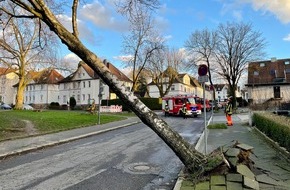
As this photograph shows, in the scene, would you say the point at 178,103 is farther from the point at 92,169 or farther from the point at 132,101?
the point at 132,101

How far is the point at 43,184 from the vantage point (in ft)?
20.4

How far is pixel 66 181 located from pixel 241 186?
3682mm

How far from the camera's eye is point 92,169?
24.9 feet

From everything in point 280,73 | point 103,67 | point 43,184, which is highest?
point 280,73

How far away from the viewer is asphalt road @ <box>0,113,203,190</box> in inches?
245

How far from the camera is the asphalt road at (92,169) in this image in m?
6.22

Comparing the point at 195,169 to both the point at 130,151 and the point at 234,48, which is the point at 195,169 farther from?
the point at 234,48

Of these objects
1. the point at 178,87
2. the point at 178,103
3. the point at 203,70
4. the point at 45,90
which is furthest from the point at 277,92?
the point at 45,90

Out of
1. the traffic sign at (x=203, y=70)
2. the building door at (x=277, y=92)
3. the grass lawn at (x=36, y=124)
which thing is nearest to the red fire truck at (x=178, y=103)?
the grass lawn at (x=36, y=124)

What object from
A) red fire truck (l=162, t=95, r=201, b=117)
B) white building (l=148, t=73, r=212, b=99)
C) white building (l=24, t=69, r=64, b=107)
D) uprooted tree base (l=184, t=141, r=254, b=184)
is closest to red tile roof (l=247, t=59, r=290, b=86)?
red fire truck (l=162, t=95, r=201, b=117)

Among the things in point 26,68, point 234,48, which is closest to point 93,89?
point 26,68

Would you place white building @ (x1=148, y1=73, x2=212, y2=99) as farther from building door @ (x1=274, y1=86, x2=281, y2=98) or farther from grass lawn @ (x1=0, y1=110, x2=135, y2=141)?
grass lawn @ (x1=0, y1=110, x2=135, y2=141)

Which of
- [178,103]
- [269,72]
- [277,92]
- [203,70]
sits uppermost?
[269,72]

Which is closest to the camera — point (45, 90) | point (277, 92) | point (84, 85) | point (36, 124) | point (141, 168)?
point (141, 168)
